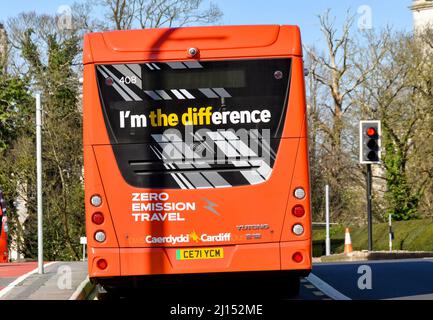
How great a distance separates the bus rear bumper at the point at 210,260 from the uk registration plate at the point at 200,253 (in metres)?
0.04

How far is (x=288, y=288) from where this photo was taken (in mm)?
17484

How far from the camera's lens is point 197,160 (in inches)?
606

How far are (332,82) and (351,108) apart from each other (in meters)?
4.93

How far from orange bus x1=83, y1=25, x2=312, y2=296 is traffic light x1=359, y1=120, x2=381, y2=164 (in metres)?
14.4

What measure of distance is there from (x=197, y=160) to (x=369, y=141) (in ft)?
49.5

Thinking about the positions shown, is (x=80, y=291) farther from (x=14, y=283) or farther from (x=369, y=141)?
(x=369, y=141)

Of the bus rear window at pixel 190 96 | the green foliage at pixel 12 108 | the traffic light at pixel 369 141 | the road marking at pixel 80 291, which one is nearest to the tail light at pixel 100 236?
the bus rear window at pixel 190 96

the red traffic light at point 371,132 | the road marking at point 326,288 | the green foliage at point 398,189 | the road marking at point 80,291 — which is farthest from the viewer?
the green foliage at point 398,189

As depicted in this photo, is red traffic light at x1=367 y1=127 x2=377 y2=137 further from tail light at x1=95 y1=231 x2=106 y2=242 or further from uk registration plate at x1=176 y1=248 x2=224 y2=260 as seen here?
tail light at x1=95 y1=231 x2=106 y2=242

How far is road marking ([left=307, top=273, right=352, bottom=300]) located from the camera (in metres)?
17.3

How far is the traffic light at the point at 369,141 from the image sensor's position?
29.7 m

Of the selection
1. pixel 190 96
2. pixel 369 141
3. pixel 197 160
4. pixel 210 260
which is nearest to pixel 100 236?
pixel 210 260

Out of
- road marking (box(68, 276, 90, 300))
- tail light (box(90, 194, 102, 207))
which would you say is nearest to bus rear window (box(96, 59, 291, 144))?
tail light (box(90, 194, 102, 207))

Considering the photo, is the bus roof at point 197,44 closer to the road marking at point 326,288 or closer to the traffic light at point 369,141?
the road marking at point 326,288
